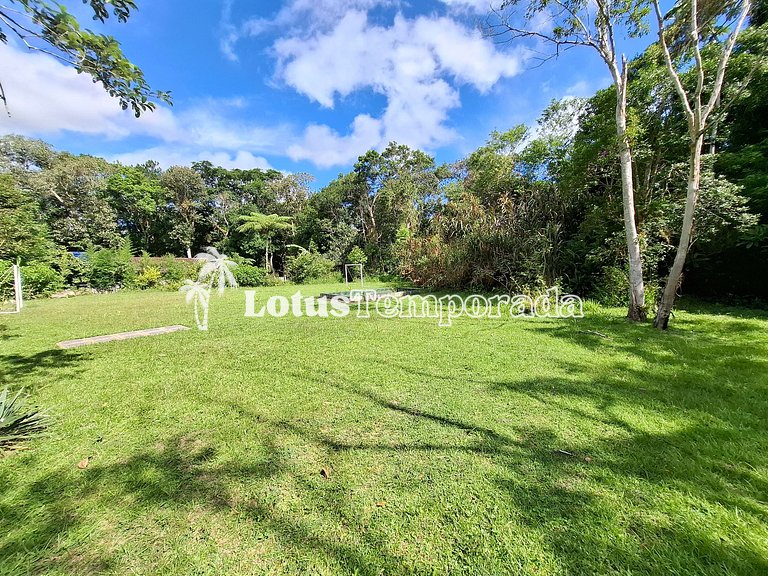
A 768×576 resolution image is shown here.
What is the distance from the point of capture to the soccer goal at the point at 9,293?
28.4ft

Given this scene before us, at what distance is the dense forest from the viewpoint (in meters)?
6.91

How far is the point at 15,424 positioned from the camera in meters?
2.40


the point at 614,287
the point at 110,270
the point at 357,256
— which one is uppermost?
the point at 357,256

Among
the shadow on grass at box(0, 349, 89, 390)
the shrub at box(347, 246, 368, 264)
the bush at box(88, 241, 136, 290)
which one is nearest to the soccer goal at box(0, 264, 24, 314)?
the bush at box(88, 241, 136, 290)

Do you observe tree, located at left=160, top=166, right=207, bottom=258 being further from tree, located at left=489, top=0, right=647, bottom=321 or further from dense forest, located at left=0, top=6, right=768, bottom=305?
tree, located at left=489, top=0, right=647, bottom=321

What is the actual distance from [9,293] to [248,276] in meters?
9.35

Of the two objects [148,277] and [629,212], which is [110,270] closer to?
[148,277]

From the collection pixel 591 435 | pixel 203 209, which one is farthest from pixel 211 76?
pixel 203 209

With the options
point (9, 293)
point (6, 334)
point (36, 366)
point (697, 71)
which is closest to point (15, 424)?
point (36, 366)

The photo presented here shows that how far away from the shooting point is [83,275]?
1414 centimetres

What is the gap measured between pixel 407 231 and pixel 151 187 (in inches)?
840

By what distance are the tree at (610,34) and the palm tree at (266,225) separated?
18.4 metres

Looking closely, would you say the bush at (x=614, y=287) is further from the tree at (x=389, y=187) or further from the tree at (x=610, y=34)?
the tree at (x=389, y=187)

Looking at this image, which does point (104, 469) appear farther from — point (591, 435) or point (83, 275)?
point (83, 275)
